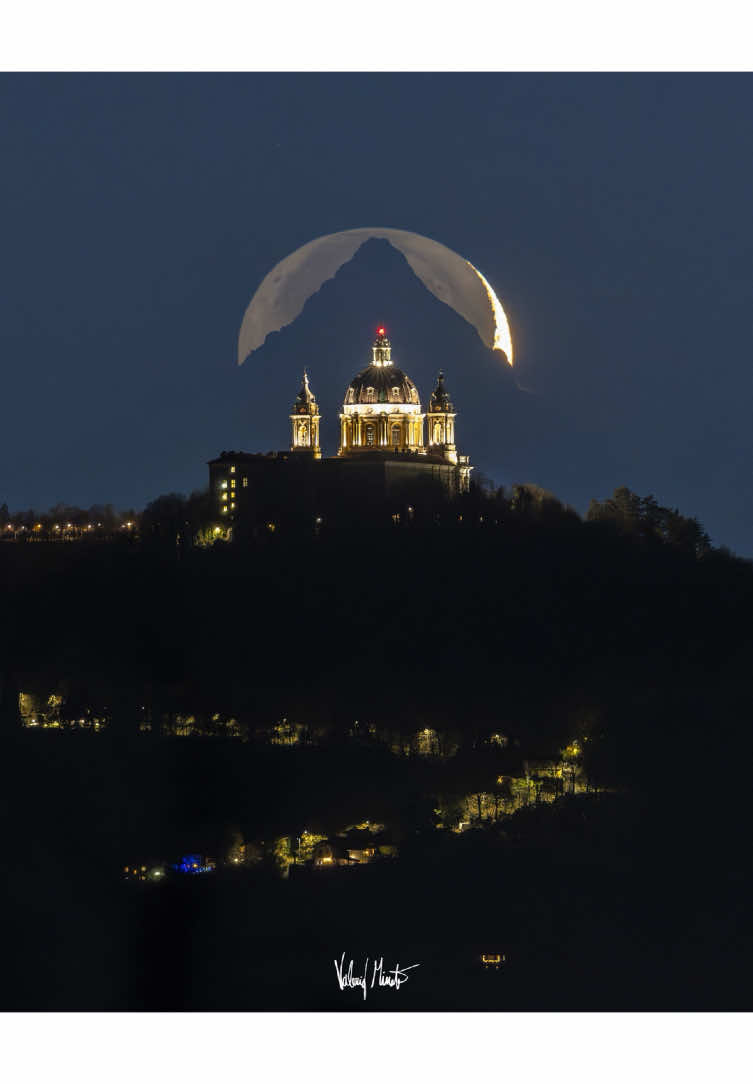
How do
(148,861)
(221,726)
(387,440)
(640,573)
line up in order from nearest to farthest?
(148,861) → (221,726) → (640,573) → (387,440)

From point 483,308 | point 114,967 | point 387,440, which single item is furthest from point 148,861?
point 387,440

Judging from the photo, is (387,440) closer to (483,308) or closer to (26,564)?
(26,564)

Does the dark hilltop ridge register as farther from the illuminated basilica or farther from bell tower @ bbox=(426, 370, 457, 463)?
bell tower @ bbox=(426, 370, 457, 463)
